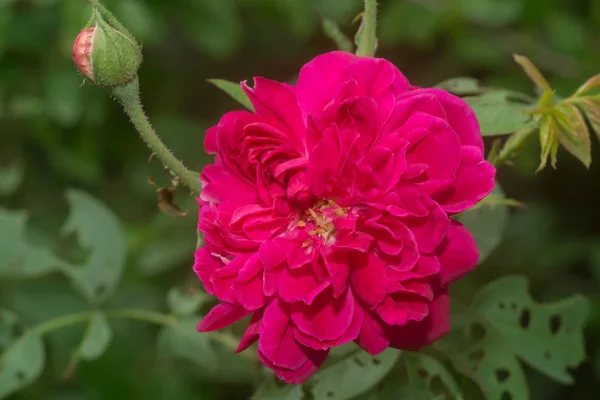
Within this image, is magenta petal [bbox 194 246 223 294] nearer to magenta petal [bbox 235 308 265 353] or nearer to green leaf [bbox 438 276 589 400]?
magenta petal [bbox 235 308 265 353]

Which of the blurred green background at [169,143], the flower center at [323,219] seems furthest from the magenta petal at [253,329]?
the blurred green background at [169,143]

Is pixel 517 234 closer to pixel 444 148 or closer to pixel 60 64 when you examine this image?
pixel 60 64

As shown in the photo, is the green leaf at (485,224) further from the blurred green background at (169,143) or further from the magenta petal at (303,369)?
the blurred green background at (169,143)

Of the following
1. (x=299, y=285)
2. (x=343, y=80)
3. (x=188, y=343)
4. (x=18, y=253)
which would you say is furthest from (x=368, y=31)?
(x=18, y=253)

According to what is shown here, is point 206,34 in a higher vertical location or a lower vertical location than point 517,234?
higher

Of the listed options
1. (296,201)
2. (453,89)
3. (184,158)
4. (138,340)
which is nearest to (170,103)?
(184,158)
